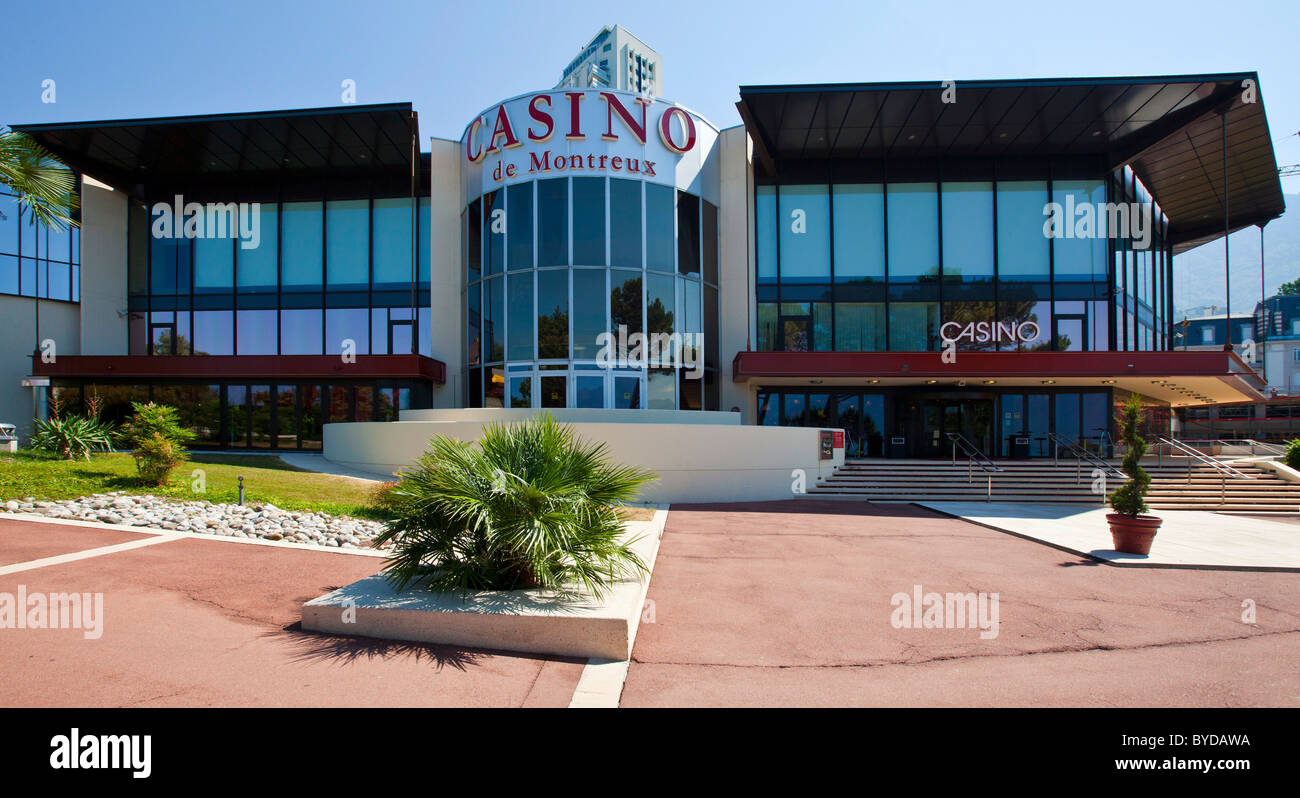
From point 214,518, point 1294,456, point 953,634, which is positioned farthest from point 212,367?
point 1294,456

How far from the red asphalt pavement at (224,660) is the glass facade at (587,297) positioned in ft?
46.1

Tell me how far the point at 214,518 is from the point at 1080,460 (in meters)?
23.2

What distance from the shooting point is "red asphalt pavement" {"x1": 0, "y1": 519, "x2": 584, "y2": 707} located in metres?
3.89

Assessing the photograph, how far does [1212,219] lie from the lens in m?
29.5

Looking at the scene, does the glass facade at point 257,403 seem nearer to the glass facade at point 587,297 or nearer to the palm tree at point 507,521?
the glass facade at point 587,297

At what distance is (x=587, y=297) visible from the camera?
20422 mm

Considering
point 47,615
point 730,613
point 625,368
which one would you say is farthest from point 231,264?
point 730,613

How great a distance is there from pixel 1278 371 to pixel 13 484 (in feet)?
326

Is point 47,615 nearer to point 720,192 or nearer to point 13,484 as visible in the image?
point 13,484

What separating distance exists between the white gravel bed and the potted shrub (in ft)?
38.1

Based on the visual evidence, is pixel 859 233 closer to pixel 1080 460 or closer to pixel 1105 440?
pixel 1080 460

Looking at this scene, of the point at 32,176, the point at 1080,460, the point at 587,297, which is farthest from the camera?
the point at 587,297

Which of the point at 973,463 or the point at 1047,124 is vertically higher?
the point at 1047,124

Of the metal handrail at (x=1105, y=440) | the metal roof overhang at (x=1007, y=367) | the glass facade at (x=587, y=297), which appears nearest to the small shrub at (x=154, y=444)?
the glass facade at (x=587, y=297)
